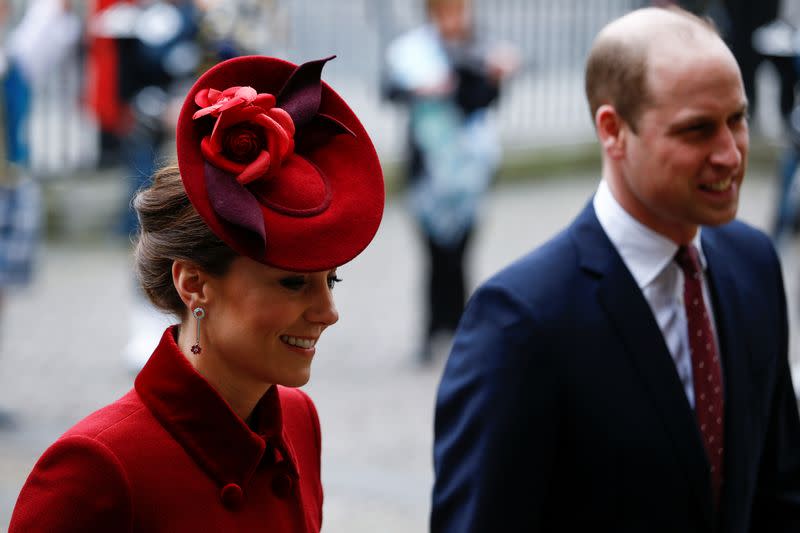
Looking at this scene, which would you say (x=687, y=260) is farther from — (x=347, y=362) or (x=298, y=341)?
(x=347, y=362)

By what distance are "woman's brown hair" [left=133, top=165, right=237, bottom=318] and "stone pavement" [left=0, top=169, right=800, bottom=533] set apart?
3.35 m

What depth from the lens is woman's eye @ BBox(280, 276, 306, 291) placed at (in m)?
2.09

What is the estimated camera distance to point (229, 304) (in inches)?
82.7

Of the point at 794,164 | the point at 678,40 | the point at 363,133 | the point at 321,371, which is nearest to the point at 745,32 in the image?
the point at 794,164

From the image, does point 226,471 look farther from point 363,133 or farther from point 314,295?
point 363,133

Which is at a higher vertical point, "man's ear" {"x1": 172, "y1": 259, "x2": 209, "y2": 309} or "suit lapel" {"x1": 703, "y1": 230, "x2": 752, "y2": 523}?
"man's ear" {"x1": 172, "y1": 259, "x2": 209, "y2": 309}

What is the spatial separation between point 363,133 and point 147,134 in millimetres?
5812

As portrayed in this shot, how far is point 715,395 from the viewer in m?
2.79

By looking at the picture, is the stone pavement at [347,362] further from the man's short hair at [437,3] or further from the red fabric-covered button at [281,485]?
the red fabric-covered button at [281,485]

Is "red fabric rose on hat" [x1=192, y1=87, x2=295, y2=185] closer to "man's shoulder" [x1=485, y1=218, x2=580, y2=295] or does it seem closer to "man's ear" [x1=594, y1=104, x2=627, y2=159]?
"man's shoulder" [x1=485, y1=218, x2=580, y2=295]

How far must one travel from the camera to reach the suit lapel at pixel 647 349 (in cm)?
267

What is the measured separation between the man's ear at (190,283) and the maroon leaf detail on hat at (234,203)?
0.48ft

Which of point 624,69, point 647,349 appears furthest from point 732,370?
point 624,69

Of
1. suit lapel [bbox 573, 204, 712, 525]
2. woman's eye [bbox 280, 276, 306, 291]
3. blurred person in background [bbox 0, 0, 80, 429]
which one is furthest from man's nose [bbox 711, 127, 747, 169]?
blurred person in background [bbox 0, 0, 80, 429]
